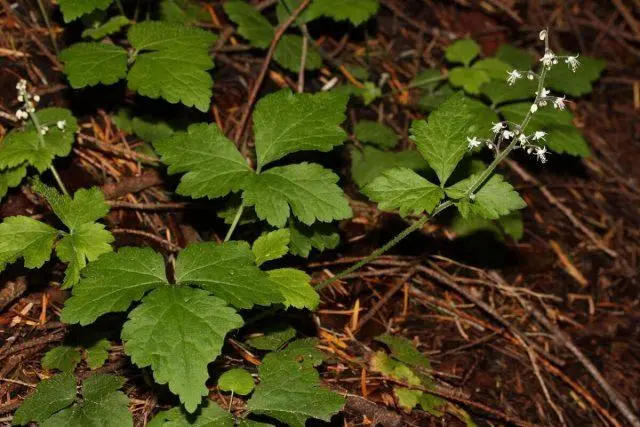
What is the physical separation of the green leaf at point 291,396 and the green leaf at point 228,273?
17.2 inches

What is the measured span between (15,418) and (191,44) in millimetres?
1974

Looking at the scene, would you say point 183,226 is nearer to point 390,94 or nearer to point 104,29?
point 104,29

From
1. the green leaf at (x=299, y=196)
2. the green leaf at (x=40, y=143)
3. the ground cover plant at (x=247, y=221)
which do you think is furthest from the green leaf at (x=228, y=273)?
the green leaf at (x=40, y=143)

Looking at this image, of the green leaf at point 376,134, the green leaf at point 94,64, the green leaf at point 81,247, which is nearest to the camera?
the green leaf at point 81,247

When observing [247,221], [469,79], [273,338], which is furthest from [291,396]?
[469,79]

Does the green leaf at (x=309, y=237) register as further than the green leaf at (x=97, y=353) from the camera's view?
Yes

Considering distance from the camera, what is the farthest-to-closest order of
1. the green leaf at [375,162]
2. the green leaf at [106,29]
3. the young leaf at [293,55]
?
the young leaf at [293,55] → the green leaf at [375,162] → the green leaf at [106,29]

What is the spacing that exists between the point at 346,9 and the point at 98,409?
2.85 m

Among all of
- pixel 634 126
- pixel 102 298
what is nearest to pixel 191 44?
pixel 102 298

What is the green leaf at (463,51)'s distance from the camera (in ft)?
14.8

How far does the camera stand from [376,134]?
4.04m

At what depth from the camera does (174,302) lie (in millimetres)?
2355

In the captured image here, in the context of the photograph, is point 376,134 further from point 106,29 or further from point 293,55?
point 106,29

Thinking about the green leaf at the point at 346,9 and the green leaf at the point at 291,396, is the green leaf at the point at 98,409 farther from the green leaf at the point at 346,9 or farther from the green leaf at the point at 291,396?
the green leaf at the point at 346,9
